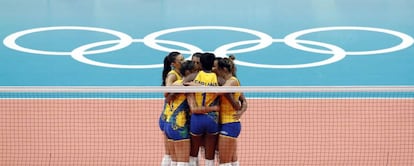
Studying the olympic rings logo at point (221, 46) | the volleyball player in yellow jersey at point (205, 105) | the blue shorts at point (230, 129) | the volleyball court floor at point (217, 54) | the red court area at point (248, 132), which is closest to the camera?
the volleyball player in yellow jersey at point (205, 105)

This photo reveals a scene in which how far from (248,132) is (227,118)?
354 centimetres

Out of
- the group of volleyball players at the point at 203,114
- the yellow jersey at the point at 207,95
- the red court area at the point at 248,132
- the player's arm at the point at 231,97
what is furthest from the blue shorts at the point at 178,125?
the red court area at the point at 248,132

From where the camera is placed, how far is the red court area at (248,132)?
12664mm

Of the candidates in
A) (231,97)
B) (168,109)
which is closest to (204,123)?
(231,97)

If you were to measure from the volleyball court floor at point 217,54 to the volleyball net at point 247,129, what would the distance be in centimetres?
3

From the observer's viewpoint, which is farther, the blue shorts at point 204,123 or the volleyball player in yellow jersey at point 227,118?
the volleyball player in yellow jersey at point 227,118

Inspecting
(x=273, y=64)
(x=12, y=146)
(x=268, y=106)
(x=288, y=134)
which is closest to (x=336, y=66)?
(x=273, y=64)

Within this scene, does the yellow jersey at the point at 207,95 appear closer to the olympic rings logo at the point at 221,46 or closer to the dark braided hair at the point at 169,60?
the dark braided hair at the point at 169,60

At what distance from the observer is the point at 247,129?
14.0 m

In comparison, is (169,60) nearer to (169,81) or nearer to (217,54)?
(169,81)

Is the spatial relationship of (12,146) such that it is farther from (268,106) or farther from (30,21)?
(30,21)

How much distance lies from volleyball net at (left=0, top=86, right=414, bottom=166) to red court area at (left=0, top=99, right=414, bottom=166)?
0.02 metres

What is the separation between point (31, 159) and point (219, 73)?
378cm

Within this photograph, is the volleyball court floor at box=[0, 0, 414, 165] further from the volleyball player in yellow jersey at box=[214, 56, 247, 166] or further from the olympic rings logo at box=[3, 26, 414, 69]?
the volleyball player in yellow jersey at box=[214, 56, 247, 166]
